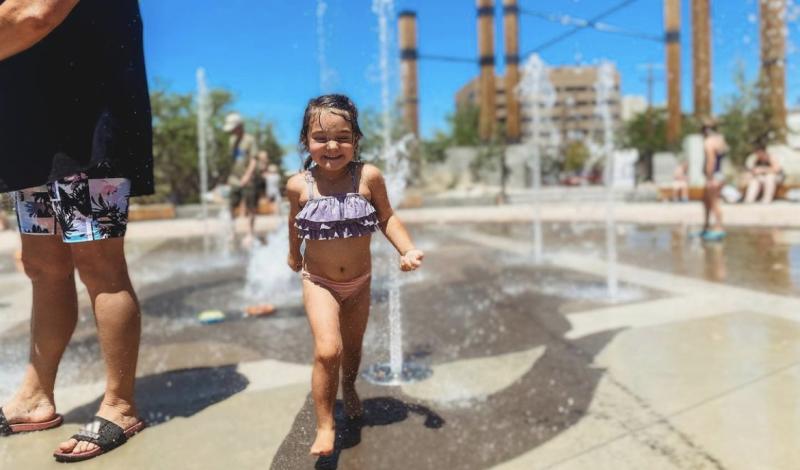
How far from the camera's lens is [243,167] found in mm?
7699

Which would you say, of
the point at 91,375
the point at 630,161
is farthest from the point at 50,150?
the point at 630,161

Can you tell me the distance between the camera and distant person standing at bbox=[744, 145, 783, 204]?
13414 millimetres

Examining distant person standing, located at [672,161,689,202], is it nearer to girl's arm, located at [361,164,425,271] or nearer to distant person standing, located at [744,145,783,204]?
distant person standing, located at [744,145,783,204]

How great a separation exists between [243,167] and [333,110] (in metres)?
6.01

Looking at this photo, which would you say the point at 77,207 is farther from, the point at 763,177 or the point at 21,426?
the point at 763,177

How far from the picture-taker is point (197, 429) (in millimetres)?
2230

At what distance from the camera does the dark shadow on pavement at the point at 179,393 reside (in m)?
2.39

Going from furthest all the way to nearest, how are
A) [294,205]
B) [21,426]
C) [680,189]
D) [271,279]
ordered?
[680,189], [271,279], [21,426], [294,205]

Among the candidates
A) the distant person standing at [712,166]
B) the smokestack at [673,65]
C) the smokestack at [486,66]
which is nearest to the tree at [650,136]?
the smokestack at [673,65]

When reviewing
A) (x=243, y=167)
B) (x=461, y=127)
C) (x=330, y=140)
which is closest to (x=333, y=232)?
(x=330, y=140)

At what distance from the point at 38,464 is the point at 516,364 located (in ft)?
6.34

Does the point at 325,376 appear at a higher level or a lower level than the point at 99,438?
higher

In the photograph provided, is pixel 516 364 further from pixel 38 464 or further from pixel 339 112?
pixel 38 464

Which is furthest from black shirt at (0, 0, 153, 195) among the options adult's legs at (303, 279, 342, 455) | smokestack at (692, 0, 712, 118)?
smokestack at (692, 0, 712, 118)
